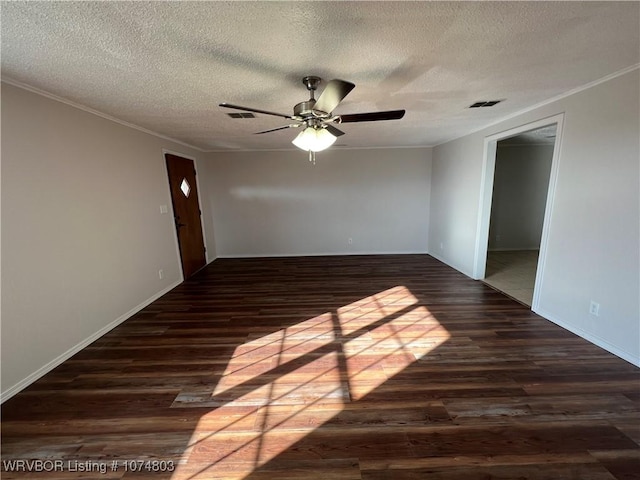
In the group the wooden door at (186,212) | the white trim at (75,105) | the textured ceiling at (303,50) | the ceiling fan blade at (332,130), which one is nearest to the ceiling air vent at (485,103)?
the textured ceiling at (303,50)

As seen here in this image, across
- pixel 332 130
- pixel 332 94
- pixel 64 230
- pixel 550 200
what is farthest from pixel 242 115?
pixel 550 200

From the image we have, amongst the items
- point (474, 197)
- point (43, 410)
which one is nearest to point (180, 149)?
point (43, 410)

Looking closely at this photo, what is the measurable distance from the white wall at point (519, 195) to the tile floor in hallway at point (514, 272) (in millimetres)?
337

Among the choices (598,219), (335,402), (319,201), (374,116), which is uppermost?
(374,116)

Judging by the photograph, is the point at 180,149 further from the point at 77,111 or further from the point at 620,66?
the point at 620,66

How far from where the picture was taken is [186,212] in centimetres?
450

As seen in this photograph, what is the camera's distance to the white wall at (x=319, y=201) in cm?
540

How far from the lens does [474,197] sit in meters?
3.92

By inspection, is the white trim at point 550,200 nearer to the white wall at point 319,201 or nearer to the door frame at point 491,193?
the door frame at point 491,193

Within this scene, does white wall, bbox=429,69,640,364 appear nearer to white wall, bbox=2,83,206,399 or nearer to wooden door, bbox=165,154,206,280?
white wall, bbox=2,83,206,399

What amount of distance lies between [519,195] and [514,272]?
7.79 feet

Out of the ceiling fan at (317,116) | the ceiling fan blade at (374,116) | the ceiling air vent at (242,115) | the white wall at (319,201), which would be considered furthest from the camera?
the white wall at (319,201)

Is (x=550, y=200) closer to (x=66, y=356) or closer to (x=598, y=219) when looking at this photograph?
(x=598, y=219)

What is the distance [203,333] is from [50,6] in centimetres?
253
